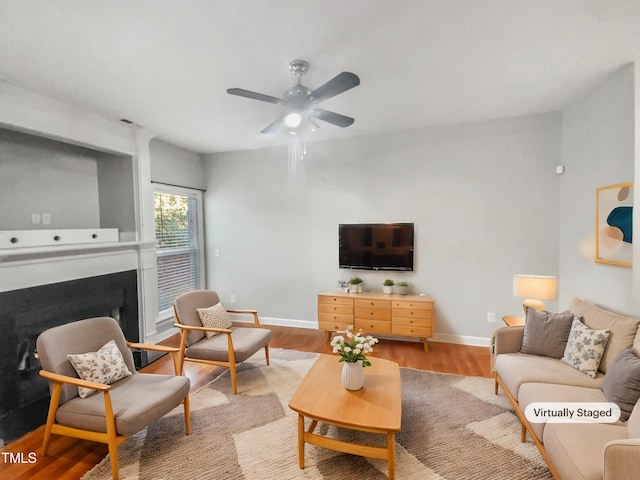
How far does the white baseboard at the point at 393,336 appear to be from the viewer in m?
3.85

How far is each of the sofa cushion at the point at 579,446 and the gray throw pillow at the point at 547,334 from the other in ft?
2.82

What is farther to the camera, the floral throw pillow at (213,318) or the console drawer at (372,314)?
the console drawer at (372,314)

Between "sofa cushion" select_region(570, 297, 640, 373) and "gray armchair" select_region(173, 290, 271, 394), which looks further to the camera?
"gray armchair" select_region(173, 290, 271, 394)

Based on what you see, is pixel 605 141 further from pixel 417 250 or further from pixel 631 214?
pixel 417 250

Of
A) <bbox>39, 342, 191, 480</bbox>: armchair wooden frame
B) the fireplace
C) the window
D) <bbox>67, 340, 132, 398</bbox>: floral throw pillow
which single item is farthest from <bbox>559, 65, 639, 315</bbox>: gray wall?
the window

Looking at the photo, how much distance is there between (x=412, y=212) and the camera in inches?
A: 159

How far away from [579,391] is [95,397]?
3.22 metres

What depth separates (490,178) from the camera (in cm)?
371

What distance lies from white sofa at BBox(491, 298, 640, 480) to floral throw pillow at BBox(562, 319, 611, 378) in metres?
0.03

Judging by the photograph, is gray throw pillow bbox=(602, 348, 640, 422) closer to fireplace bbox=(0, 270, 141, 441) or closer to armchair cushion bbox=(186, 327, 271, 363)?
armchair cushion bbox=(186, 327, 271, 363)

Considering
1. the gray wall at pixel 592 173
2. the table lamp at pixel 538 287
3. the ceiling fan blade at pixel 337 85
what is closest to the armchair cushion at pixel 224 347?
the ceiling fan blade at pixel 337 85

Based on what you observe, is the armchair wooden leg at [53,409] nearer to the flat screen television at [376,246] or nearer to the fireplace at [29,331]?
the fireplace at [29,331]

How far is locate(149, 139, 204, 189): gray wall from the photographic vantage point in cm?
413

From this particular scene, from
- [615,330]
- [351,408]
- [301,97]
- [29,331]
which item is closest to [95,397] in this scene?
[29,331]
